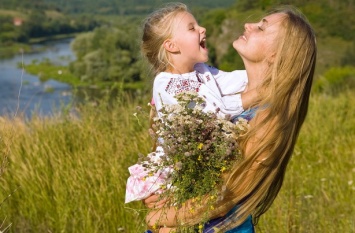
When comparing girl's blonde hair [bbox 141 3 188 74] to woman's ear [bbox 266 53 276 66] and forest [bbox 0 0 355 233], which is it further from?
woman's ear [bbox 266 53 276 66]

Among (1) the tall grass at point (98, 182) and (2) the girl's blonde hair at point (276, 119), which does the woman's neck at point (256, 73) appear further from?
(1) the tall grass at point (98, 182)

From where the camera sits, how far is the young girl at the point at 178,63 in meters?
2.24

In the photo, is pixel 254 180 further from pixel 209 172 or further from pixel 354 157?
pixel 354 157

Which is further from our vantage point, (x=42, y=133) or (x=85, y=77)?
(x=85, y=77)

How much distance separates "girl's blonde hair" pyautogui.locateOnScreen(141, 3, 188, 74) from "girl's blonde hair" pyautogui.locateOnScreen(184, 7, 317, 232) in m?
0.53

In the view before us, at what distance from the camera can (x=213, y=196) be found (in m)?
1.85

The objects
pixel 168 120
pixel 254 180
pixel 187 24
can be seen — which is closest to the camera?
pixel 168 120

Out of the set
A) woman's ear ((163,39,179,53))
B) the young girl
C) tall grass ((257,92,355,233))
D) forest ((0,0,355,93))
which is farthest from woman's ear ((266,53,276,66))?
forest ((0,0,355,93))

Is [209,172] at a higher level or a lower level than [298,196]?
higher

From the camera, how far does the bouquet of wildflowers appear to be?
181 cm

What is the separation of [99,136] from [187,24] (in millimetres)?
2742

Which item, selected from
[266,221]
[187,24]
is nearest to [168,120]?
[187,24]

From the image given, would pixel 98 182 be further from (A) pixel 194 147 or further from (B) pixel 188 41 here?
(A) pixel 194 147

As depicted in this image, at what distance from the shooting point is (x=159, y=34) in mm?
2463
